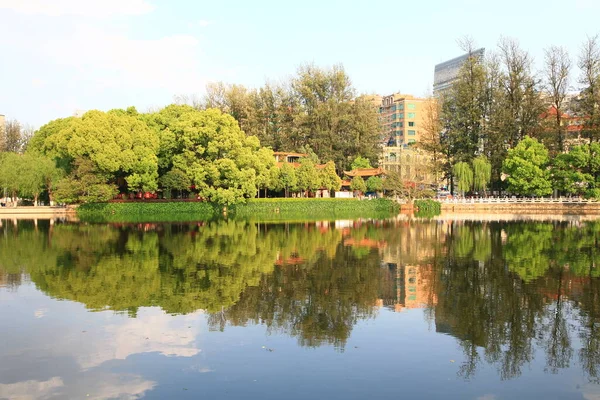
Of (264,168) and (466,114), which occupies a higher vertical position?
(466,114)

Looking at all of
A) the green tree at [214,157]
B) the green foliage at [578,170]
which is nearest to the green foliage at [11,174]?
the green tree at [214,157]

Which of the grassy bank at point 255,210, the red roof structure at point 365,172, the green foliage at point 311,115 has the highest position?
the green foliage at point 311,115

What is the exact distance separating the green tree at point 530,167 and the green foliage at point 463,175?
13.3 feet

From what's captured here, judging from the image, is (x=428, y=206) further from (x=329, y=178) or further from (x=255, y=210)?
(x=255, y=210)

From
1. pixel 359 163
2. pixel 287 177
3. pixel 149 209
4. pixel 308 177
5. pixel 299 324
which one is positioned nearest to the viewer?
pixel 299 324

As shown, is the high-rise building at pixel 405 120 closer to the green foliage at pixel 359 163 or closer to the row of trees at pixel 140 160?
the green foliage at pixel 359 163

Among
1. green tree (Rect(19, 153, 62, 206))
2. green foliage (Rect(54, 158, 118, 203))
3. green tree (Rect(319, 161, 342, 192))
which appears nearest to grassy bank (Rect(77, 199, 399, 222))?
green foliage (Rect(54, 158, 118, 203))

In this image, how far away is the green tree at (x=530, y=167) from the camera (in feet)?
194

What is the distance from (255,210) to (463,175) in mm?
22512

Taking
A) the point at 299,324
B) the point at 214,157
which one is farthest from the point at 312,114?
the point at 299,324

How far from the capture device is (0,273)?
66.9ft

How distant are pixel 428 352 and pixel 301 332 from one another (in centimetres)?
265

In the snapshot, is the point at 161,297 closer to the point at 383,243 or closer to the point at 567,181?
the point at 383,243

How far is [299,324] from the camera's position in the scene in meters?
12.9
